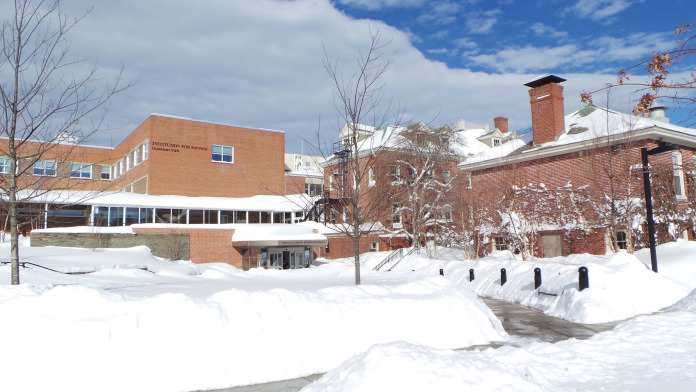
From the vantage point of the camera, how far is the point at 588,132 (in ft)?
88.3

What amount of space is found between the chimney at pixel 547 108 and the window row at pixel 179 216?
20.5 meters

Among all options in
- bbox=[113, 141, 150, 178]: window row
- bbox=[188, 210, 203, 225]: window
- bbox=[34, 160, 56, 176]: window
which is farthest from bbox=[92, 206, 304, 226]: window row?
bbox=[113, 141, 150, 178]: window row

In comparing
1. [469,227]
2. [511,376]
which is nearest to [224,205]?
[469,227]

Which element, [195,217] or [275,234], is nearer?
[275,234]

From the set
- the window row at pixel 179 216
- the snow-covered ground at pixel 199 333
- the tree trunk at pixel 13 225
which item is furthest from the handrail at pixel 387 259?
the tree trunk at pixel 13 225

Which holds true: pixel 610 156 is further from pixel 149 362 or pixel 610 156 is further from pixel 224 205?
pixel 224 205

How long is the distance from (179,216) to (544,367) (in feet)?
111

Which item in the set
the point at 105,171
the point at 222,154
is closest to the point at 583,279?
the point at 222,154

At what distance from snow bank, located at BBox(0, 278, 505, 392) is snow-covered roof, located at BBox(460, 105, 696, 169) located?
19.0 meters

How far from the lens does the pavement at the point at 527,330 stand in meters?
7.04

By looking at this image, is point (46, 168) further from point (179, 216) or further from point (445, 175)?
point (445, 175)

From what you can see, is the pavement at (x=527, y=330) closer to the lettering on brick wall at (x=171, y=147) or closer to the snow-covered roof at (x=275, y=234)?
the snow-covered roof at (x=275, y=234)

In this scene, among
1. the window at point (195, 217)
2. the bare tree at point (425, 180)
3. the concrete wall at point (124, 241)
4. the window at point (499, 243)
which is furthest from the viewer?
the window at point (195, 217)

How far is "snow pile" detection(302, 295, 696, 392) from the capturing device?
489cm
